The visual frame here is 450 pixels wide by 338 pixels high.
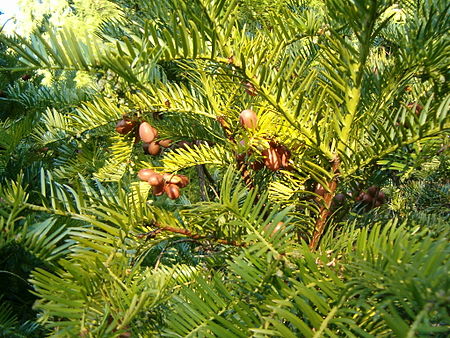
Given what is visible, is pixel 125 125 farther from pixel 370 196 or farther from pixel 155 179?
pixel 370 196

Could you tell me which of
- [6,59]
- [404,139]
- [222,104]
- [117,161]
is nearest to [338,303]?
[404,139]

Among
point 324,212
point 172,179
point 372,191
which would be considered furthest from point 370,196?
point 172,179

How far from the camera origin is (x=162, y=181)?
52 centimetres

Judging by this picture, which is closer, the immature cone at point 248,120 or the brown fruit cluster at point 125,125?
the immature cone at point 248,120

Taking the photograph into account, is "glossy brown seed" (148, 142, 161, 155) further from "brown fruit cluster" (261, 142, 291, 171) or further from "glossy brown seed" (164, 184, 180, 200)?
"brown fruit cluster" (261, 142, 291, 171)

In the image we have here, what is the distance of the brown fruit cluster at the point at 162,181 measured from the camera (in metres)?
0.51

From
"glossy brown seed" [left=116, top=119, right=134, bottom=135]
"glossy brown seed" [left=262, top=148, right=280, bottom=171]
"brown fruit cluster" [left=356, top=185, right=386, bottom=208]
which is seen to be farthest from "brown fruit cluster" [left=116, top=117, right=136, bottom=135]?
"brown fruit cluster" [left=356, top=185, right=386, bottom=208]

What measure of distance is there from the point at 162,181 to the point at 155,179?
0.05 feet

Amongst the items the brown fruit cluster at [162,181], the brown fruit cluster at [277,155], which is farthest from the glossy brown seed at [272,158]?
the brown fruit cluster at [162,181]

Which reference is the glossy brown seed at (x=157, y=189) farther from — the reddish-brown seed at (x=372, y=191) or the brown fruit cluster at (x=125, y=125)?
the reddish-brown seed at (x=372, y=191)

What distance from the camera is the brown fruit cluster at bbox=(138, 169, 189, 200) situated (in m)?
0.51

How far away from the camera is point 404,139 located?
1.17 feet

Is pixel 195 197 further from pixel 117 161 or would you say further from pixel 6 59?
pixel 6 59

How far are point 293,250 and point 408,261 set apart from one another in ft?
0.34
